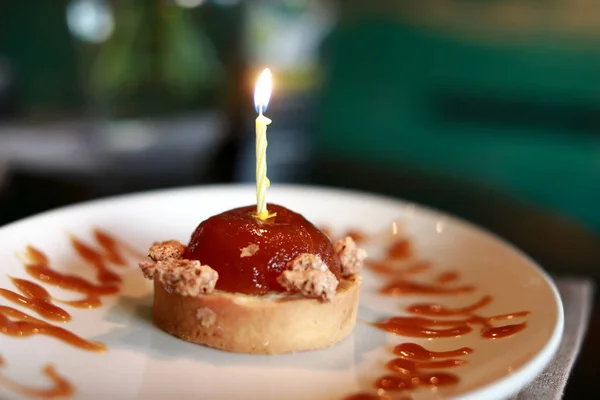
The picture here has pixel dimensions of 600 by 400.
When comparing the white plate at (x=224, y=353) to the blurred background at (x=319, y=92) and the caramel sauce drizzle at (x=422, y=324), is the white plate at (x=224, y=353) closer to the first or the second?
the caramel sauce drizzle at (x=422, y=324)

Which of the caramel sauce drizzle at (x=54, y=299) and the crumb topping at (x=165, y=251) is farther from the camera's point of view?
the crumb topping at (x=165, y=251)

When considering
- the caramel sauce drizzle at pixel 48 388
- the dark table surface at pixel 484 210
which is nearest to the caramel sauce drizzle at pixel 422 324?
the dark table surface at pixel 484 210

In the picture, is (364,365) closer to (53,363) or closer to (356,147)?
(53,363)

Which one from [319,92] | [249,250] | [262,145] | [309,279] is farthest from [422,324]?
[319,92]

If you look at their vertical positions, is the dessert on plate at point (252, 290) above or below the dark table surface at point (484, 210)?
below

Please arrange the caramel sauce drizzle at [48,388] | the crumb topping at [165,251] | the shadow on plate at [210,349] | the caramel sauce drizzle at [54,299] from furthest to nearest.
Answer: the crumb topping at [165,251] < the shadow on plate at [210,349] < the caramel sauce drizzle at [54,299] < the caramel sauce drizzle at [48,388]

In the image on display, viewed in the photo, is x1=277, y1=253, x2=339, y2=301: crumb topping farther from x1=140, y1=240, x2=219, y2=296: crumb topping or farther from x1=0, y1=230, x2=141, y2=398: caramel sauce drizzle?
x1=0, y1=230, x2=141, y2=398: caramel sauce drizzle
